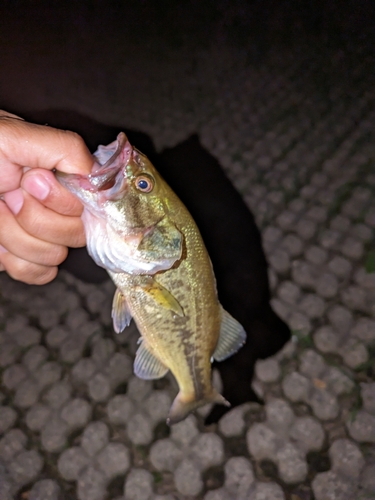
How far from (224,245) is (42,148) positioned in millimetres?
2469

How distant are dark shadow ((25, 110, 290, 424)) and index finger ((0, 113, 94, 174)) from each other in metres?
1.92


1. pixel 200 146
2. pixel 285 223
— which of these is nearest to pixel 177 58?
pixel 200 146

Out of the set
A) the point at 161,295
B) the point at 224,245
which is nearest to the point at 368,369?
the point at 224,245

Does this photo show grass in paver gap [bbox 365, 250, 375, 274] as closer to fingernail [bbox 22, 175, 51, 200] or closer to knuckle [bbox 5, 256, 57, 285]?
knuckle [bbox 5, 256, 57, 285]

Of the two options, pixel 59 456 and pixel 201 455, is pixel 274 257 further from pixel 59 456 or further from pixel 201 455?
pixel 59 456

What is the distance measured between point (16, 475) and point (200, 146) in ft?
14.3

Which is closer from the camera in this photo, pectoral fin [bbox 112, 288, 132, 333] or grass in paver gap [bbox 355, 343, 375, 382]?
pectoral fin [bbox 112, 288, 132, 333]

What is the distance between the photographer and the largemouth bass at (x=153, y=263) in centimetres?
192

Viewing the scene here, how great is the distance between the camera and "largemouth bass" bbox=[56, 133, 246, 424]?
6.31 ft

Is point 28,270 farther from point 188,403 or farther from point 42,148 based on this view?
point 188,403

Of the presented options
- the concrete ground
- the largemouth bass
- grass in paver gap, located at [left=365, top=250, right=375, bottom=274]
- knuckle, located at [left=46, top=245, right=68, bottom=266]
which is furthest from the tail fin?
grass in paver gap, located at [left=365, top=250, right=375, bottom=274]

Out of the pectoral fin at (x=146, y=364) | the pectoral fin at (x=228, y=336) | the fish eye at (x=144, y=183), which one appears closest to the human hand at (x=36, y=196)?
the fish eye at (x=144, y=183)

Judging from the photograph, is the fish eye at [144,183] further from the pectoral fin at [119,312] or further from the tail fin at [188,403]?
the tail fin at [188,403]

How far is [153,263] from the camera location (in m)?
2.03
